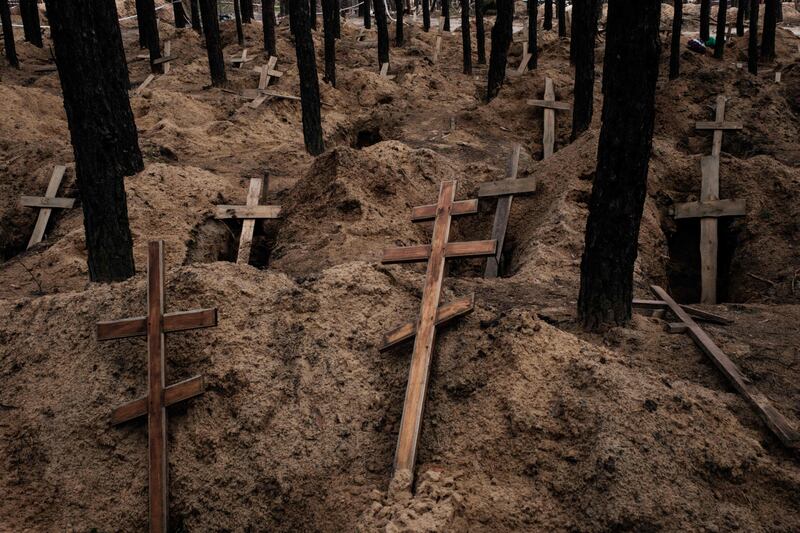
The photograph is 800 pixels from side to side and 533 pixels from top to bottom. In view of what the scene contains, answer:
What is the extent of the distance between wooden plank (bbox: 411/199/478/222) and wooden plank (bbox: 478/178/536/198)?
2.83m

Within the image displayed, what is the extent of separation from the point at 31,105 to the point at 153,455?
38.6 ft

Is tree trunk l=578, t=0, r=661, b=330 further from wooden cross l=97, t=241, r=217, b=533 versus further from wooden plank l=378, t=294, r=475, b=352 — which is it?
wooden cross l=97, t=241, r=217, b=533

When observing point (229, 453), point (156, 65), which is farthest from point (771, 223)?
point (156, 65)

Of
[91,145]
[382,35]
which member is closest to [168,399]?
[91,145]

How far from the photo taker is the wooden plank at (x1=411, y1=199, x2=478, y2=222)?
4.61 metres

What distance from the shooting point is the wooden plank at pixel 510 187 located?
7.39 m

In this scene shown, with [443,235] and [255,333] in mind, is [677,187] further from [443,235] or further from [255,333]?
[255,333]

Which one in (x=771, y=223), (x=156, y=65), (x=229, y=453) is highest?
(x=156, y=65)

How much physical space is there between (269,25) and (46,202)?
40.6 feet

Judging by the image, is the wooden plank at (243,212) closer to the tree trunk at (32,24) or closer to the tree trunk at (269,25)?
the tree trunk at (269,25)

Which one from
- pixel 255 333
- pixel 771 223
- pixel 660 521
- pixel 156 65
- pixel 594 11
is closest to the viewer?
pixel 660 521

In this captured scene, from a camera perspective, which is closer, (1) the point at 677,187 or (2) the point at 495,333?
(2) the point at 495,333

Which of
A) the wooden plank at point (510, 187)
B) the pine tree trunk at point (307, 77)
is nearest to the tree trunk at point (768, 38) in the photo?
the pine tree trunk at point (307, 77)

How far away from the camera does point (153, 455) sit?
145 inches
